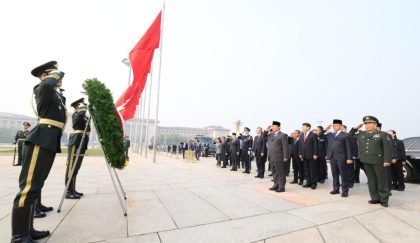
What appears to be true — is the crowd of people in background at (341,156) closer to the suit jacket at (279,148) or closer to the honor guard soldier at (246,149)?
the suit jacket at (279,148)

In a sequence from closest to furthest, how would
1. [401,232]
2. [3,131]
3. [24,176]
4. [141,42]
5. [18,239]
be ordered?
[18,239]
[24,176]
[401,232]
[141,42]
[3,131]

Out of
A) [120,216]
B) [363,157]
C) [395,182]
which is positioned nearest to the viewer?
[120,216]

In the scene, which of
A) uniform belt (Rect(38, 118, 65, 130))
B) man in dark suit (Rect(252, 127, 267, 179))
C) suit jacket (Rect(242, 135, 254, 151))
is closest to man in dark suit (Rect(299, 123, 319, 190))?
man in dark suit (Rect(252, 127, 267, 179))

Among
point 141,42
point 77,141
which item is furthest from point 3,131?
point 77,141

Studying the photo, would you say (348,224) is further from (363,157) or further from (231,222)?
(363,157)

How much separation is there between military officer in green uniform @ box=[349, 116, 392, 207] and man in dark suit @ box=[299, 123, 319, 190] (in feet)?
5.56

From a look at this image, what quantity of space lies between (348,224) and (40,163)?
14.7 ft

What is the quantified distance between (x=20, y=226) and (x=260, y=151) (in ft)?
27.6

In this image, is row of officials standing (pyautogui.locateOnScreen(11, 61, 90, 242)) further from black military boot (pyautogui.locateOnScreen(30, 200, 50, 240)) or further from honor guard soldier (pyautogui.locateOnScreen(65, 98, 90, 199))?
honor guard soldier (pyautogui.locateOnScreen(65, 98, 90, 199))

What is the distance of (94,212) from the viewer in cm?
406

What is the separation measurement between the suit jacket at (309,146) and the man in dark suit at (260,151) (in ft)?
6.94

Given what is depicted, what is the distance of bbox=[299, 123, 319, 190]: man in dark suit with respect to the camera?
757 centimetres

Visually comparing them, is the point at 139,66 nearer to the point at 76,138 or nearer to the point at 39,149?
the point at 76,138

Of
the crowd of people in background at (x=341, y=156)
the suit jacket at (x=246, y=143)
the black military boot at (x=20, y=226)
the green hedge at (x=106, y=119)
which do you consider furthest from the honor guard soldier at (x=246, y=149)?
the black military boot at (x=20, y=226)
